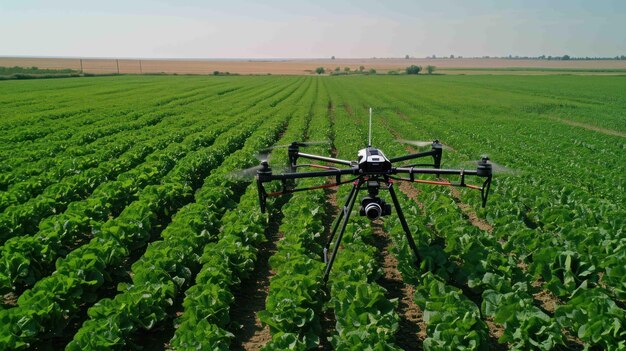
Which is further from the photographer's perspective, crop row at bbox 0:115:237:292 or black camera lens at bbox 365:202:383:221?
crop row at bbox 0:115:237:292

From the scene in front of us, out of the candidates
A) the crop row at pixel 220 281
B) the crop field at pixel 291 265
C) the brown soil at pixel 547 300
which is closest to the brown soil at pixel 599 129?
the crop field at pixel 291 265

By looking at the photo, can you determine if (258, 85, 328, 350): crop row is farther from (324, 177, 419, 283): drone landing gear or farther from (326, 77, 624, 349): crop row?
(326, 77, 624, 349): crop row

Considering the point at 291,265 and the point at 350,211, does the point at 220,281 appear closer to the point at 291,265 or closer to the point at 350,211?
the point at 291,265

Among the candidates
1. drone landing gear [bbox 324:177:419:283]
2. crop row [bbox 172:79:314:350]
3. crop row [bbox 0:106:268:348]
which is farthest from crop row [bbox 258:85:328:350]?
crop row [bbox 0:106:268:348]

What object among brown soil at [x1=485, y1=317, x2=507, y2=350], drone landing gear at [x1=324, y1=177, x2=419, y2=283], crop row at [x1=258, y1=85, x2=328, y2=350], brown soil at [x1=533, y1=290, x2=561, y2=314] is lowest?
brown soil at [x1=533, y1=290, x2=561, y2=314]

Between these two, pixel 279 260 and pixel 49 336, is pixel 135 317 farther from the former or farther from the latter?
pixel 279 260

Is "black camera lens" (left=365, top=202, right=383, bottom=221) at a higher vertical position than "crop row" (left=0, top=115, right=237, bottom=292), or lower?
higher
